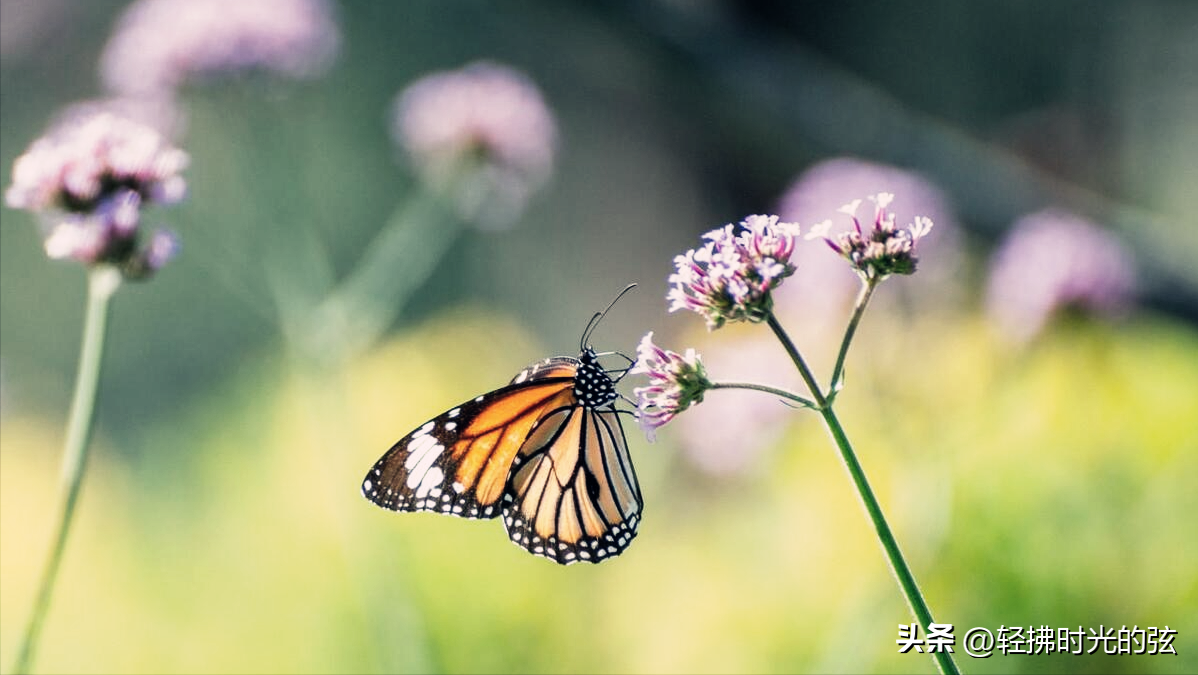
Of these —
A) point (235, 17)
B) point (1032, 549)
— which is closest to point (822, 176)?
point (1032, 549)

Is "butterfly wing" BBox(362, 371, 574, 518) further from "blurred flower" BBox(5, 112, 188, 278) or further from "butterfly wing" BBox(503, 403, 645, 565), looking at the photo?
"blurred flower" BBox(5, 112, 188, 278)

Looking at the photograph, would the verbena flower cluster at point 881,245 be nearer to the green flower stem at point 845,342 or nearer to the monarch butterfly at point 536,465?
the green flower stem at point 845,342

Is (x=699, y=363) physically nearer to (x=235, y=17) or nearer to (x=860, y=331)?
(x=860, y=331)

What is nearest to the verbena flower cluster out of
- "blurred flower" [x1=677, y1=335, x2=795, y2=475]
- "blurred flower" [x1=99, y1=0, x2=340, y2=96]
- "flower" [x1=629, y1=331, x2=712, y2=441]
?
"flower" [x1=629, y1=331, x2=712, y2=441]

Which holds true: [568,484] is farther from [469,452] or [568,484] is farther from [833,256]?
[833,256]

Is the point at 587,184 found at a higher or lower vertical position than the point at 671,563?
higher

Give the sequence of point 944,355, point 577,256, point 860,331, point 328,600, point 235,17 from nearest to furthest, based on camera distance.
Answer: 1. point 235,17
2. point 860,331
3. point 944,355
4. point 328,600
5. point 577,256

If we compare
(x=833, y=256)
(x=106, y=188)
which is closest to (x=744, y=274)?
(x=106, y=188)
